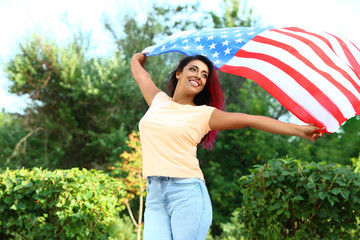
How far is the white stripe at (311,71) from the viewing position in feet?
8.99

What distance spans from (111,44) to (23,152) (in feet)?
15.4

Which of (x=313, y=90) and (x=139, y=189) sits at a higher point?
(x=313, y=90)

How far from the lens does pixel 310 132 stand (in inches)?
94.0

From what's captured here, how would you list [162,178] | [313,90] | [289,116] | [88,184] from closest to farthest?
[162,178]
[313,90]
[88,184]
[289,116]

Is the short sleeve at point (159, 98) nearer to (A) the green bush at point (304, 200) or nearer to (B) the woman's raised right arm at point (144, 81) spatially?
(B) the woman's raised right arm at point (144, 81)

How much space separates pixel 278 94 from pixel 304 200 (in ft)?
4.68

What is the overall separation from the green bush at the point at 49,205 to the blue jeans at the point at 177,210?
2166mm

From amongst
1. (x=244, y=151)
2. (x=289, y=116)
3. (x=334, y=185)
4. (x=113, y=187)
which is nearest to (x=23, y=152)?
(x=244, y=151)

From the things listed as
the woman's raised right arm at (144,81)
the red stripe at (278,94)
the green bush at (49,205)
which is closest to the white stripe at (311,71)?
the red stripe at (278,94)

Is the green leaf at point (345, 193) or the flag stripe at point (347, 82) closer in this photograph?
the flag stripe at point (347, 82)

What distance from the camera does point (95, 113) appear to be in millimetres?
12438

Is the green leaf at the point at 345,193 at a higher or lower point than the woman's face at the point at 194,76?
lower

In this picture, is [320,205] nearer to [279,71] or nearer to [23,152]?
[279,71]

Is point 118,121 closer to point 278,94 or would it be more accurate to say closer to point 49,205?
point 49,205
